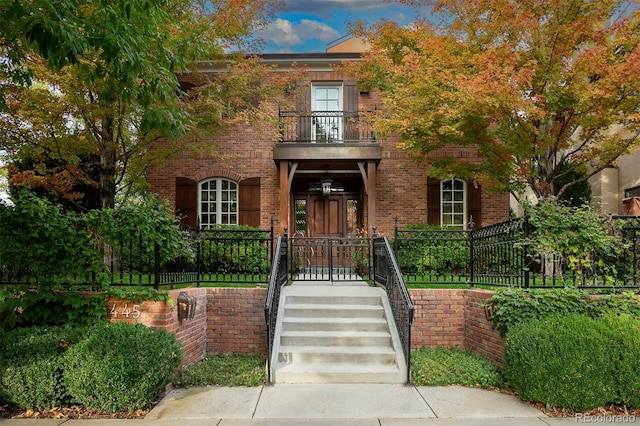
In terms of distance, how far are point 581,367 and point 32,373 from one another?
608cm

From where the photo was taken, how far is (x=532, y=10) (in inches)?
309

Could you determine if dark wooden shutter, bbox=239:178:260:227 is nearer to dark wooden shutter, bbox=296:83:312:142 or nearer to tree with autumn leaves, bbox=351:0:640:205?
dark wooden shutter, bbox=296:83:312:142

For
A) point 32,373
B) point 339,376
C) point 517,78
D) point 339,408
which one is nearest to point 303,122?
point 517,78

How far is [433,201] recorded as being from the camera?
12.3m

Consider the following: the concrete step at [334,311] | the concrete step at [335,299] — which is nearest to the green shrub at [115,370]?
the concrete step at [334,311]

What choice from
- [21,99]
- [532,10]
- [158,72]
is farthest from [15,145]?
[532,10]

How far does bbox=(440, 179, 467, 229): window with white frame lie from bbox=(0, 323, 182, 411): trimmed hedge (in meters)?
9.81

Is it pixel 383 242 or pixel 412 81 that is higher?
pixel 412 81

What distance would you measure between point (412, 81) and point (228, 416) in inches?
287

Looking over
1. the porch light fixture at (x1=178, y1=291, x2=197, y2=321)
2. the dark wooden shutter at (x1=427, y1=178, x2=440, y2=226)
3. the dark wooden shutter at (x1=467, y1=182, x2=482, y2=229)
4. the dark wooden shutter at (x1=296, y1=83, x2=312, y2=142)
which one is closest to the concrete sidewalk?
the porch light fixture at (x1=178, y1=291, x2=197, y2=321)

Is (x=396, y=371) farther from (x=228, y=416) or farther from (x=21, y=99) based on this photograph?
(x=21, y=99)

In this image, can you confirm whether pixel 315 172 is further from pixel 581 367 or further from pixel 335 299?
pixel 581 367

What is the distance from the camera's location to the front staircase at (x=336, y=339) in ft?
17.7

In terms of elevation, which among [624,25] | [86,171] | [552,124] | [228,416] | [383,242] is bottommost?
[228,416]
